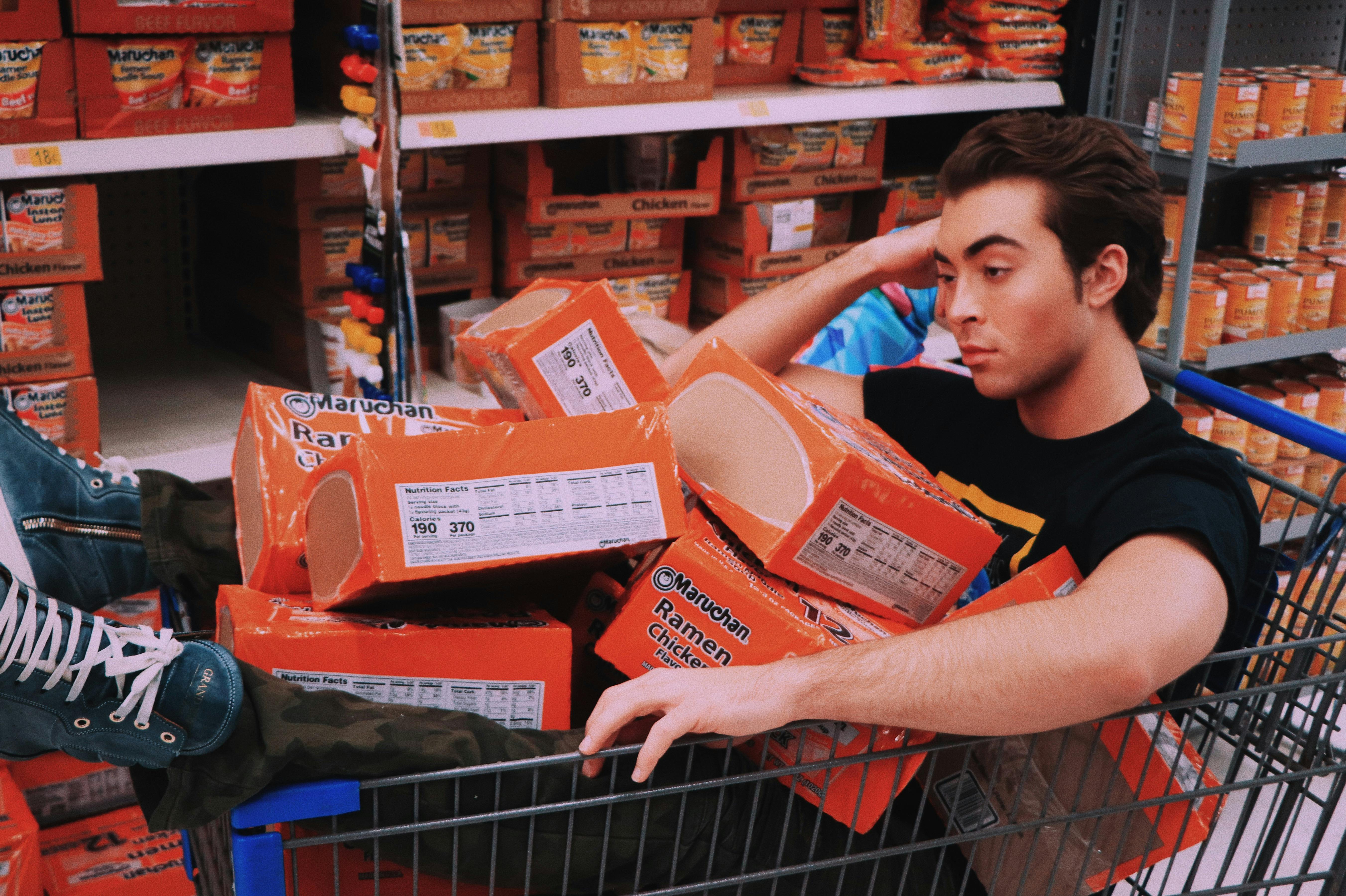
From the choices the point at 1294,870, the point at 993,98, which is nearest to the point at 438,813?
the point at 1294,870

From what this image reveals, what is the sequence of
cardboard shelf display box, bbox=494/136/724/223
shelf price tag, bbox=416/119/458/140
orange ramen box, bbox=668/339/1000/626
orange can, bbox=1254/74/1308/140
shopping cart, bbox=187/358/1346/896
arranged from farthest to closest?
orange can, bbox=1254/74/1308/140 → cardboard shelf display box, bbox=494/136/724/223 → shelf price tag, bbox=416/119/458/140 → orange ramen box, bbox=668/339/1000/626 → shopping cart, bbox=187/358/1346/896

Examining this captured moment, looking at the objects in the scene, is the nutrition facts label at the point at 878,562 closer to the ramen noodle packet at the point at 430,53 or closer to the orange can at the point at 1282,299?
the ramen noodle packet at the point at 430,53

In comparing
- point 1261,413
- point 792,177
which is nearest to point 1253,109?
point 792,177

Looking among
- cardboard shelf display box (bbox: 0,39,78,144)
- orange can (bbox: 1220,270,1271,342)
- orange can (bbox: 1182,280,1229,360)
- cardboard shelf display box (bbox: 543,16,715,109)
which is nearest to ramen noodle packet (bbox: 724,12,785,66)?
cardboard shelf display box (bbox: 543,16,715,109)

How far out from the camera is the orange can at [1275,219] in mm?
3252

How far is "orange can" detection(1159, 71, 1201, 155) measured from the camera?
2.99 meters

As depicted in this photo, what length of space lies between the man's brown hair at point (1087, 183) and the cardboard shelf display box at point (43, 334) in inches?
60.9

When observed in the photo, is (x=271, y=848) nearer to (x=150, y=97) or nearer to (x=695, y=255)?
(x=150, y=97)

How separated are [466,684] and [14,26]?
1490 millimetres

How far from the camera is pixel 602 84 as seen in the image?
246cm

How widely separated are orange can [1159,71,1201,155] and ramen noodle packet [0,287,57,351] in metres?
2.60

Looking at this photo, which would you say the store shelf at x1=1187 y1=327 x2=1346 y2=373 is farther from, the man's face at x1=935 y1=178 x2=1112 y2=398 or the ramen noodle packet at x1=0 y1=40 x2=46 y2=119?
the ramen noodle packet at x1=0 y1=40 x2=46 y2=119

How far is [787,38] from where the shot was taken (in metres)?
2.99

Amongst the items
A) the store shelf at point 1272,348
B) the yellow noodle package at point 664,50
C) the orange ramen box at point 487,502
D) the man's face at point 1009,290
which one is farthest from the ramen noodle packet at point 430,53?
the store shelf at point 1272,348
